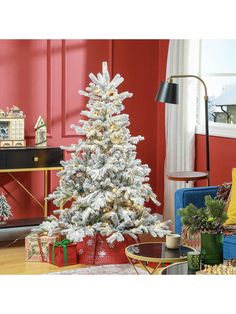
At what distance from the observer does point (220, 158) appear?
19.2 feet

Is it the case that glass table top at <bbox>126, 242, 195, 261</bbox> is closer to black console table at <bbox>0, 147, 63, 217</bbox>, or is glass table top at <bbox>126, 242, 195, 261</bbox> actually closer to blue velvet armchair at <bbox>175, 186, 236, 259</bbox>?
blue velvet armchair at <bbox>175, 186, 236, 259</bbox>

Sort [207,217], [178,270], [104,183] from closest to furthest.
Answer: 1. [207,217]
2. [178,270]
3. [104,183]

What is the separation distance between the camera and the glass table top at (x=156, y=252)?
3646 mm

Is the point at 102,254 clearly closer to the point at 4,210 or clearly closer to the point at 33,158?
the point at 4,210

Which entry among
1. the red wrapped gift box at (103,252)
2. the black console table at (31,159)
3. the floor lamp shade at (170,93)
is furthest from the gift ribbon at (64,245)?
the floor lamp shade at (170,93)

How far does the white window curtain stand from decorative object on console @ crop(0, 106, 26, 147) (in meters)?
1.51

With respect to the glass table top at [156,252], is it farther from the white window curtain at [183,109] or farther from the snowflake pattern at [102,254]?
the white window curtain at [183,109]

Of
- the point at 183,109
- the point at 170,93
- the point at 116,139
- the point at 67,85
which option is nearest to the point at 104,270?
the point at 116,139

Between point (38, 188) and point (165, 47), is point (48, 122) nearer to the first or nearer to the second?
point (38, 188)

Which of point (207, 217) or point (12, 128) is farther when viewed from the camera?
point (12, 128)

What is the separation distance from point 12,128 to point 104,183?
4.16 feet

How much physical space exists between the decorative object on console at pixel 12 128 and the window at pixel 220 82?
1703 mm

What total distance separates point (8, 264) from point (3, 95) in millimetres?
1705
